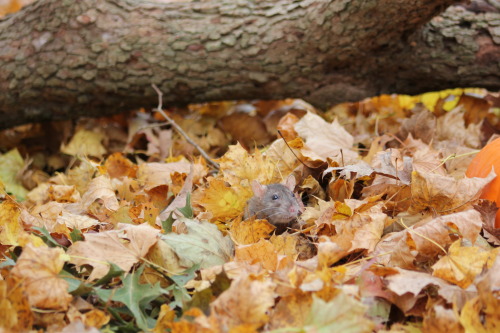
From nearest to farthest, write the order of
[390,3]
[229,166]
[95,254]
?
[95,254], [229,166], [390,3]

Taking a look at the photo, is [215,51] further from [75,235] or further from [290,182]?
[75,235]

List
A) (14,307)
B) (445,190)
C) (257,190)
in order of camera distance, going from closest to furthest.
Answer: (14,307)
(445,190)
(257,190)

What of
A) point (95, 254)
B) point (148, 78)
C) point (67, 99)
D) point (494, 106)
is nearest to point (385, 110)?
point (494, 106)

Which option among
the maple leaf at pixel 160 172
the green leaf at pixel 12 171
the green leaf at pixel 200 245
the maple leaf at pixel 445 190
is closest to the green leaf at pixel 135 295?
the green leaf at pixel 200 245

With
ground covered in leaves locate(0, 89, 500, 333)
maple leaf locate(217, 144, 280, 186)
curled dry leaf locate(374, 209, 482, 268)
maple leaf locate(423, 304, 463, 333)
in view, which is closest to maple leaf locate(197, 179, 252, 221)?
ground covered in leaves locate(0, 89, 500, 333)

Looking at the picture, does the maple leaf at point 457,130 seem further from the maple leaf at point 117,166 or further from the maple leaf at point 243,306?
the maple leaf at point 243,306

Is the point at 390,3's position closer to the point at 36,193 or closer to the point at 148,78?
Result: the point at 148,78

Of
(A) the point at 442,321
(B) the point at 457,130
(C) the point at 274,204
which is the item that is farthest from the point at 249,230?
(B) the point at 457,130

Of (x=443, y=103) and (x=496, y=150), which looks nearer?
(x=496, y=150)
